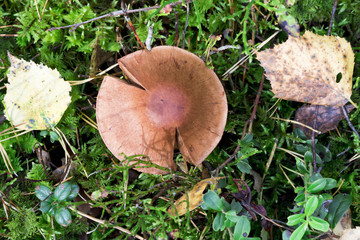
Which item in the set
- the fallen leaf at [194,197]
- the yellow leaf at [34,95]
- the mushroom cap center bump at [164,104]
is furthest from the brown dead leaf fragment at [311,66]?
the yellow leaf at [34,95]

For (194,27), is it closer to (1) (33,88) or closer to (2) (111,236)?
(1) (33,88)

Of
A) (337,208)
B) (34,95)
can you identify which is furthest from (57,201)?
(337,208)

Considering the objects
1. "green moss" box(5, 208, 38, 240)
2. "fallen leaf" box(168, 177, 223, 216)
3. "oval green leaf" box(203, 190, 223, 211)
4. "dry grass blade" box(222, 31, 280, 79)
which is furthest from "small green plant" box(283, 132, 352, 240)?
"green moss" box(5, 208, 38, 240)

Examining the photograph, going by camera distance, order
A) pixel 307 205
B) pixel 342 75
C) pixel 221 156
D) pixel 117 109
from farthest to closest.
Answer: pixel 221 156, pixel 342 75, pixel 117 109, pixel 307 205

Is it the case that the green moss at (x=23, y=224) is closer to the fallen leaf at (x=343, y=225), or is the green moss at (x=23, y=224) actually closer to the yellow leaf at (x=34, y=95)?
the yellow leaf at (x=34, y=95)

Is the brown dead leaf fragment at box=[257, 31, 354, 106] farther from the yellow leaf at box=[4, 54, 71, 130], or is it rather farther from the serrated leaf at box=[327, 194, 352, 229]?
the yellow leaf at box=[4, 54, 71, 130]

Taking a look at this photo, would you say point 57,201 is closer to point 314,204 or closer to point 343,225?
point 314,204

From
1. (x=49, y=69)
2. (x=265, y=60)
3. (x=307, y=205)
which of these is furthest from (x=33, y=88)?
(x=307, y=205)
